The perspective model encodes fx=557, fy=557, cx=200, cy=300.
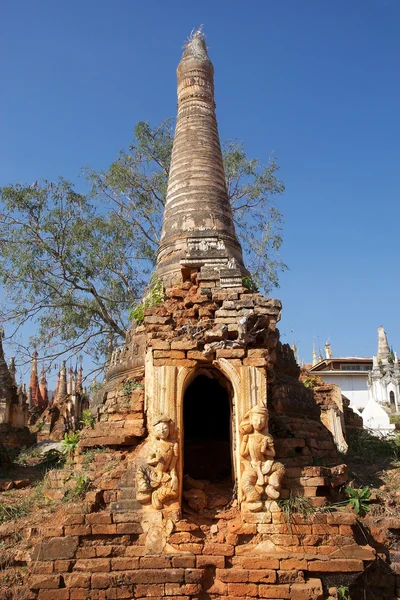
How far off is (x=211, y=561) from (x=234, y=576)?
0.96 ft

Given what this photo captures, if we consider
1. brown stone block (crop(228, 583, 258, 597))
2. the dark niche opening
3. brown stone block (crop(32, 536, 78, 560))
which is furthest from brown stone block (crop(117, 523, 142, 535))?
the dark niche opening

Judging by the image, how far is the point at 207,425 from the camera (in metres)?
9.81

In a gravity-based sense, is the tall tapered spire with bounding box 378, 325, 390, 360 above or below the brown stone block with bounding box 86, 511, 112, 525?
above

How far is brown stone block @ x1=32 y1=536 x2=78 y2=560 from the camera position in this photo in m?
6.05

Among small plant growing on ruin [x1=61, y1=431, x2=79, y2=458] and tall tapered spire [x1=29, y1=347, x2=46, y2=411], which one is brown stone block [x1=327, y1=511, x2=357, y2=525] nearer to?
small plant growing on ruin [x1=61, y1=431, x2=79, y2=458]

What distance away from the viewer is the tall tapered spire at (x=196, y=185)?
1059 centimetres

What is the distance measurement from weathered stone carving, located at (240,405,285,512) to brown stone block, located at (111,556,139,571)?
1.34m

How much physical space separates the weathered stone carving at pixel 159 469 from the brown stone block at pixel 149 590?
0.79m

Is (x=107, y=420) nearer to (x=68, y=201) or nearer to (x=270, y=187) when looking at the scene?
(x=68, y=201)

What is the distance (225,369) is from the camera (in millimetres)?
7027

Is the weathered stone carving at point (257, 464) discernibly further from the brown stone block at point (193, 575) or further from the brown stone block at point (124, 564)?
the brown stone block at point (124, 564)

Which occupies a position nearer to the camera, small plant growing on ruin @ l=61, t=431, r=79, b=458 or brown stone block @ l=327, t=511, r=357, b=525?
brown stone block @ l=327, t=511, r=357, b=525

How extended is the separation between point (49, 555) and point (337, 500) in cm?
347

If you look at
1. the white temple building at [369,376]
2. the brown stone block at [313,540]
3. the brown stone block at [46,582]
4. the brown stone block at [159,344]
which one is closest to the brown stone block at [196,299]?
the brown stone block at [159,344]
